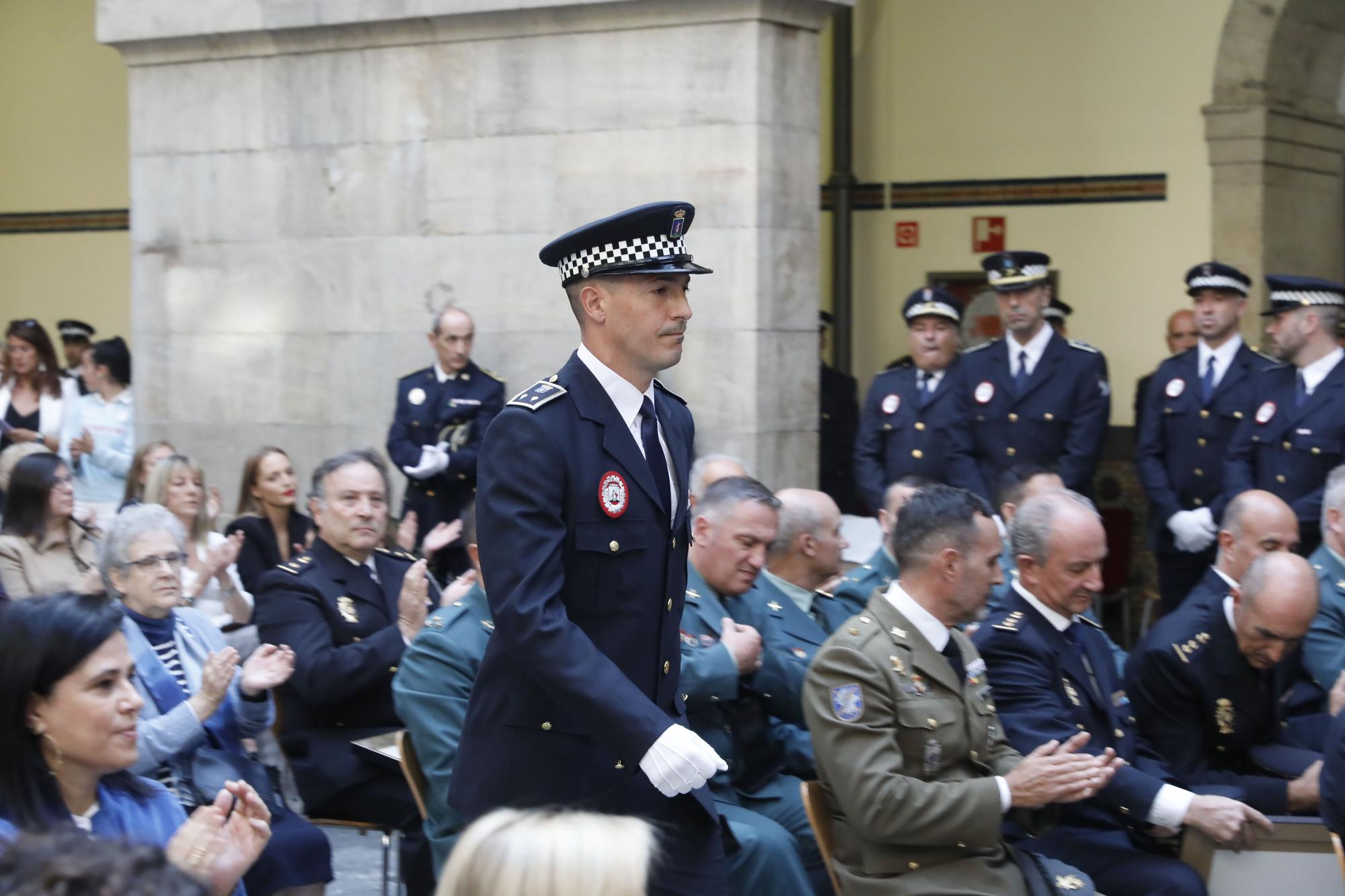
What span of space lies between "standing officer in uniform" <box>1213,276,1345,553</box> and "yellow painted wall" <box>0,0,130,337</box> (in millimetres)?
9435

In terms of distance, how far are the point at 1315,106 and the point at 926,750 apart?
7.73m

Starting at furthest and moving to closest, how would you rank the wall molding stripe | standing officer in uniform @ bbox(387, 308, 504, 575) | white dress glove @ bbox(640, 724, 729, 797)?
the wall molding stripe → standing officer in uniform @ bbox(387, 308, 504, 575) → white dress glove @ bbox(640, 724, 729, 797)

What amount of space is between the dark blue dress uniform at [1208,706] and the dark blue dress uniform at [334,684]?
6.44ft

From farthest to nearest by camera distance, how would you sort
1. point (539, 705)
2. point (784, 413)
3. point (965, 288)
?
point (965, 288) → point (784, 413) → point (539, 705)

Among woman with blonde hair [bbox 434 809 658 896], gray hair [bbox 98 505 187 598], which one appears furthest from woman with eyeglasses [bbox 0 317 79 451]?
woman with blonde hair [bbox 434 809 658 896]

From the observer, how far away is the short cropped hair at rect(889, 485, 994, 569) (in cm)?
384

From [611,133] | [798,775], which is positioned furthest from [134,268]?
[798,775]

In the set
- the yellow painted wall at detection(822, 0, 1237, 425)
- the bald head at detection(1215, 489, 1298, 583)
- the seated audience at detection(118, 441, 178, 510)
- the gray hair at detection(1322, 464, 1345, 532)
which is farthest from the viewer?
the yellow painted wall at detection(822, 0, 1237, 425)

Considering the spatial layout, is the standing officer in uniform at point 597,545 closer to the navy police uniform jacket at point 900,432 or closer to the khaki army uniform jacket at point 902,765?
the khaki army uniform jacket at point 902,765

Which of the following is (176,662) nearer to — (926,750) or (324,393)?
(926,750)

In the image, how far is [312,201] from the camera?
27.7ft

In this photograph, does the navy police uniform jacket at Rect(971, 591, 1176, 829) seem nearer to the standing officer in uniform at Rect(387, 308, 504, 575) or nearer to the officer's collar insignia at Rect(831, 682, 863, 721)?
the officer's collar insignia at Rect(831, 682, 863, 721)

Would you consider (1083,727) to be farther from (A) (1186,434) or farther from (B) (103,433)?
(B) (103,433)

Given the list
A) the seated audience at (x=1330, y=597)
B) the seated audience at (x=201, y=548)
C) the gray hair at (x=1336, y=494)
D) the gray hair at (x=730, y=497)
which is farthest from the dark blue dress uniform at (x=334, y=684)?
the gray hair at (x=1336, y=494)
